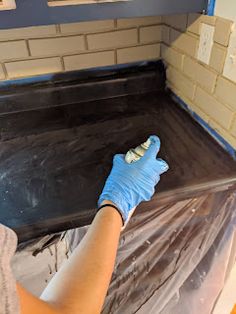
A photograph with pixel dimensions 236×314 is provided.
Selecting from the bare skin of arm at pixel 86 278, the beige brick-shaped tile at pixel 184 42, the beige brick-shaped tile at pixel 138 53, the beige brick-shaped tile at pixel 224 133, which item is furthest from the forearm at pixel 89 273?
the beige brick-shaped tile at pixel 138 53

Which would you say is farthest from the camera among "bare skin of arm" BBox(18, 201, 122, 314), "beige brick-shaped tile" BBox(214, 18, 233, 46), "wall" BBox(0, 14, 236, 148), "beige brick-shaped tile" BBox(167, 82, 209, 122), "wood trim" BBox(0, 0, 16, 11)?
"beige brick-shaped tile" BBox(167, 82, 209, 122)

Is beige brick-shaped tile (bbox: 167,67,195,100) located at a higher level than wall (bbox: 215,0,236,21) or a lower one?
lower

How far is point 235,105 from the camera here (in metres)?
0.86

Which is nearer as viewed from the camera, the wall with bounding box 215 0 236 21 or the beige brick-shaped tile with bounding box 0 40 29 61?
the wall with bounding box 215 0 236 21

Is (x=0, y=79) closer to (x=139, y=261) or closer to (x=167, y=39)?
(x=167, y=39)

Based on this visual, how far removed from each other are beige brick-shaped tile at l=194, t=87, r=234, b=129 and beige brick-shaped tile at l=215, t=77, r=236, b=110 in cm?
2

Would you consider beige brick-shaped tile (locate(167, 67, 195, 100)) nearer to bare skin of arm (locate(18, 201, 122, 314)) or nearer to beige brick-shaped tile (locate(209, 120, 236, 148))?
beige brick-shaped tile (locate(209, 120, 236, 148))

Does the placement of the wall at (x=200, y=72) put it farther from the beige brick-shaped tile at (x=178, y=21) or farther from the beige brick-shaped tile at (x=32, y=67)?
the beige brick-shaped tile at (x=32, y=67)

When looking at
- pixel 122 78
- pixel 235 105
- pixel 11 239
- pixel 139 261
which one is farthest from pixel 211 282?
pixel 122 78

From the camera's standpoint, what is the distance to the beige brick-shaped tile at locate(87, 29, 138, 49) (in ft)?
3.87

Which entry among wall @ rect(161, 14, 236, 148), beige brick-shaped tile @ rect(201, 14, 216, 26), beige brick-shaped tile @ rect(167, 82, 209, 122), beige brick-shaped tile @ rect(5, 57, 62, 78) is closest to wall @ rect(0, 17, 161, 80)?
beige brick-shaped tile @ rect(5, 57, 62, 78)

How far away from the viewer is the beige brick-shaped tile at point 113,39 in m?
1.18

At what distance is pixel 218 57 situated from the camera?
0.89 meters

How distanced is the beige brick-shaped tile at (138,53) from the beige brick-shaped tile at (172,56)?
38 mm
